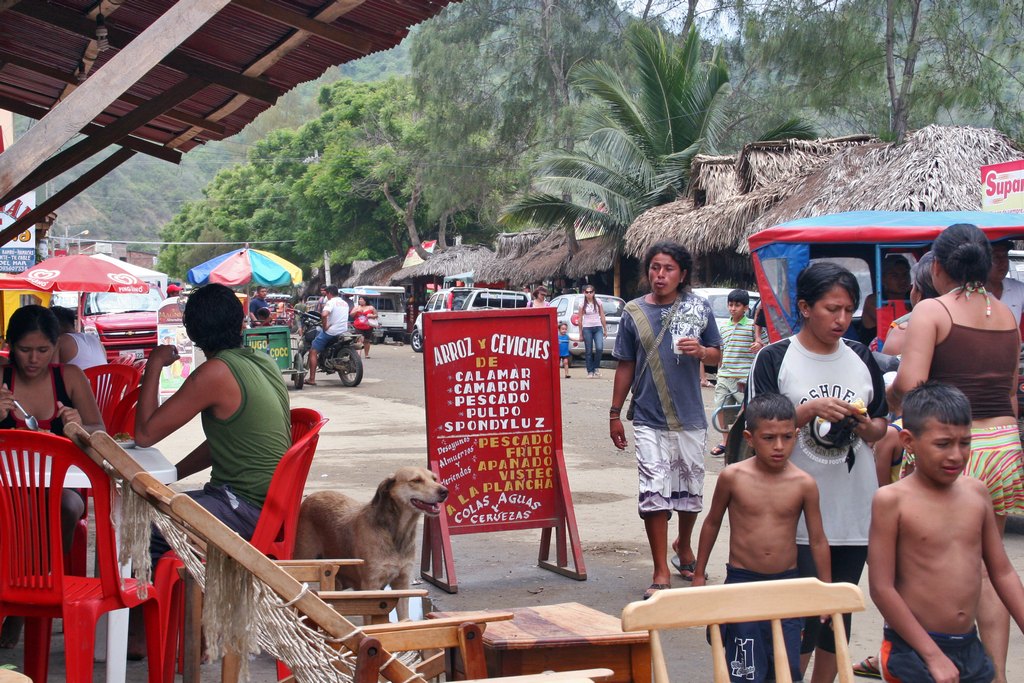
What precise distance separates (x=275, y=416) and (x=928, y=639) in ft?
9.59

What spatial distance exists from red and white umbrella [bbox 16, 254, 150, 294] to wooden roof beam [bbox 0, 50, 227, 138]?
7.34 meters

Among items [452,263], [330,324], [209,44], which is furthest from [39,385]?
[452,263]

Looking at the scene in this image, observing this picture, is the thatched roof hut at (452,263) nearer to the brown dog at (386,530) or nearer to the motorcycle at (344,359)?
the motorcycle at (344,359)

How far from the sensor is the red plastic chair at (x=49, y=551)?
398 centimetres

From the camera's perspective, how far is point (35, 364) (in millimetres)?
5555

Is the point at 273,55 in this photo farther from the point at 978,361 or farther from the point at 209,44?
the point at 978,361

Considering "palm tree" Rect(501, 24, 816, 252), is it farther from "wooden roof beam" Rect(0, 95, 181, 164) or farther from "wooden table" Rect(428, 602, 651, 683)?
"wooden table" Rect(428, 602, 651, 683)

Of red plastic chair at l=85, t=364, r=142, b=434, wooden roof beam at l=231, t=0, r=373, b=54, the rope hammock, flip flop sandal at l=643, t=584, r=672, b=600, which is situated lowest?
flip flop sandal at l=643, t=584, r=672, b=600

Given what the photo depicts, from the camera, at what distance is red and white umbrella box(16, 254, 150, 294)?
1513 centimetres

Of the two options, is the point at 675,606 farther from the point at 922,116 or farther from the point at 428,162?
the point at 428,162

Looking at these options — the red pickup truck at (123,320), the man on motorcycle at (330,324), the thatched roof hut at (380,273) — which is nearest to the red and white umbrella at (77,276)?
the man on motorcycle at (330,324)

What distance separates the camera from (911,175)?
1753cm

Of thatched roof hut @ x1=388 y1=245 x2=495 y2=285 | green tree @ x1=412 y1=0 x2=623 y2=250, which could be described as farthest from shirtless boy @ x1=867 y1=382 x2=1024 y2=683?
green tree @ x1=412 y1=0 x2=623 y2=250

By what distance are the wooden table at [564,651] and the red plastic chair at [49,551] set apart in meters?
1.37
